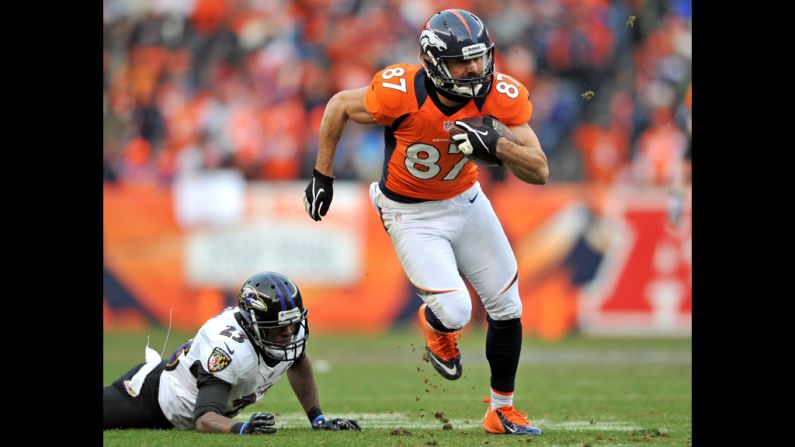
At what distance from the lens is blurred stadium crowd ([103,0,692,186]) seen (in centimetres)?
1441

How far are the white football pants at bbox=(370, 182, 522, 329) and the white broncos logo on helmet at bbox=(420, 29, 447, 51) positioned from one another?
99cm

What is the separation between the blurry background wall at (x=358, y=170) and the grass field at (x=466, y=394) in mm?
562

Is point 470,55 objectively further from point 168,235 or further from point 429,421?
point 168,235

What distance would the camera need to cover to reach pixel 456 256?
22.6ft

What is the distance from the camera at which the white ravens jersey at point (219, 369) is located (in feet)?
20.3

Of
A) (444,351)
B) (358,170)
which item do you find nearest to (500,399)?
(444,351)

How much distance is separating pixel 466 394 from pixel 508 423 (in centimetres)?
272

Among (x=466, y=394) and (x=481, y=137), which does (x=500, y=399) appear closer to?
(x=481, y=137)

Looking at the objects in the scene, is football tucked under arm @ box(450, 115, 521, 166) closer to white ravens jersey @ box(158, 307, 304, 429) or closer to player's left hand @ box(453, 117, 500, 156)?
player's left hand @ box(453, 117, 500, 156)

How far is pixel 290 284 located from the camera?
6.33 m

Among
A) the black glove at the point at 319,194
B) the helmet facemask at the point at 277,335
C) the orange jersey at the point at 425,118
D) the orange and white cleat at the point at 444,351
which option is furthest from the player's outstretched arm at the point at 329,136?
the orange and white cleat at the point at 444,351

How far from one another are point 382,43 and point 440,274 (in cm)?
945

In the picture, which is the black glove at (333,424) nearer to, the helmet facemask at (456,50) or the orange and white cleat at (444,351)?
the orange and white cleat at (444,351)

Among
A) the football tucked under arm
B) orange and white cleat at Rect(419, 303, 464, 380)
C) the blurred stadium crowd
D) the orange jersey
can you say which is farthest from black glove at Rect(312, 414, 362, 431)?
the blurred stadium crowd
